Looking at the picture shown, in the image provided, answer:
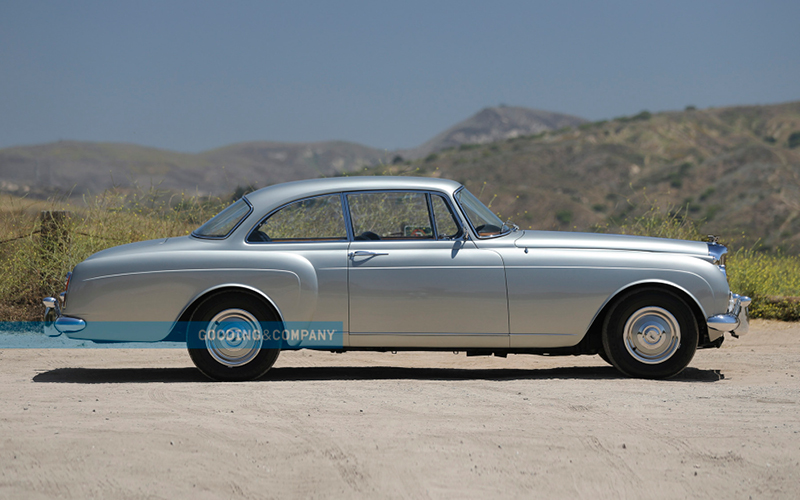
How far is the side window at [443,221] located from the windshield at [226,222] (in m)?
1.50

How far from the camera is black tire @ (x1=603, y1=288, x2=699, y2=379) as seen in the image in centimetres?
627

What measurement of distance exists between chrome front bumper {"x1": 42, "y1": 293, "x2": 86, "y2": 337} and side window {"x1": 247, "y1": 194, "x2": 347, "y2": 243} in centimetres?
147

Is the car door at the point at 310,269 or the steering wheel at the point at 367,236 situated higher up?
the steering wheel at the point at 367,236

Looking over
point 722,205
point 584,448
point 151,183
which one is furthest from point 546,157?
point 584,448

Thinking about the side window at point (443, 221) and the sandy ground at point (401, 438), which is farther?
the side window at point (443, 221)

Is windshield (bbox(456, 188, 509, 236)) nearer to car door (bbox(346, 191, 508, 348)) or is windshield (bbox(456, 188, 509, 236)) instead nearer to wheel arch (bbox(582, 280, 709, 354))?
car door (bbox(346, 191, 508, 348))

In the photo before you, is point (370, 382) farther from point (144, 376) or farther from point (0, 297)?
point (0, 297)

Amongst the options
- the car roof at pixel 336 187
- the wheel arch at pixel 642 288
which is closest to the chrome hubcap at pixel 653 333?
the wheel arch at pixel 642 288

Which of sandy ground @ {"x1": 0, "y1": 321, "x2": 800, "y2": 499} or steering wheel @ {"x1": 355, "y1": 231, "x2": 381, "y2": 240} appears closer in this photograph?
sandy ground @ {"x1": 0, "y1": 321, "x2": 800, "y2": 499}

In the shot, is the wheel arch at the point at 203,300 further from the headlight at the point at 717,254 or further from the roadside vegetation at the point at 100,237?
the roadside vegetation at the point at 100,237

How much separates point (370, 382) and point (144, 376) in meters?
2.11

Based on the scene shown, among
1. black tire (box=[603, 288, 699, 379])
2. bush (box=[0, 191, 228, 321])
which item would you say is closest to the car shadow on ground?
black tire (box=[603, 288, 699, 379])

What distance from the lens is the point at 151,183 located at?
40.8 ft

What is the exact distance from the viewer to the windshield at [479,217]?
6434mm
